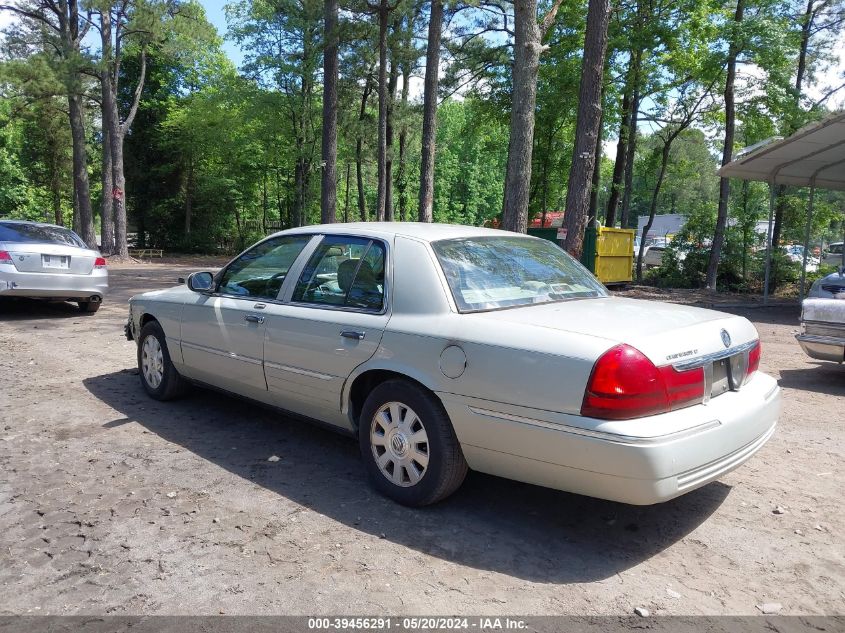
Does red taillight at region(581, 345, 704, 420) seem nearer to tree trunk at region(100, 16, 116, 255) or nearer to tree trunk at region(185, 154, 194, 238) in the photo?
tree trunk at region(100, 16, 116, 255)

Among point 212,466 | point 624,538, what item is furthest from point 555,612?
point 212,466

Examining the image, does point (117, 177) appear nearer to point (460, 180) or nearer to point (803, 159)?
point (803, 159)

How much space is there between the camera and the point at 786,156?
47.8ft

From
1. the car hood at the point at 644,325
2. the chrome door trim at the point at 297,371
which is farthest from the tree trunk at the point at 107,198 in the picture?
the car hood at the point at 644,325

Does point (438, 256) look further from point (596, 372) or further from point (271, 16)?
point (271, 16)

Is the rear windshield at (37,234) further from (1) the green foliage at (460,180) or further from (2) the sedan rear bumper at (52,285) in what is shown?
(1) the green foliage at (460,180)

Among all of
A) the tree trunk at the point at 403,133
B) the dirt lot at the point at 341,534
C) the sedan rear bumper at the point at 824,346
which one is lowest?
the dirt lot at the point at 341,534

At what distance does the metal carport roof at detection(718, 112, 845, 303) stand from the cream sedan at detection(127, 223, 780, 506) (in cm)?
1099

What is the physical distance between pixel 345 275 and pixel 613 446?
2115 mm

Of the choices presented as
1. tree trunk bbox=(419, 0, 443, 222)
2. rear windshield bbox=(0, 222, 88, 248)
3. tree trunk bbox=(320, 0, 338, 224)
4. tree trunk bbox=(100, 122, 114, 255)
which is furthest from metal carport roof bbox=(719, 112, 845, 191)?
tree trunk bbox=(100, 122, 114, 255)

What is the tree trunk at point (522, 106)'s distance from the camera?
396 inches

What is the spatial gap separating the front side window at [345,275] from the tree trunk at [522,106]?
650 centimetres

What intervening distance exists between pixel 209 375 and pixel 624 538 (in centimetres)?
328

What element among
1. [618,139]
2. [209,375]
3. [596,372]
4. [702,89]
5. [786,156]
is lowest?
[209,375]
